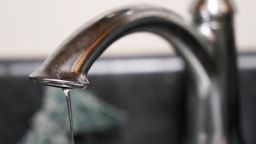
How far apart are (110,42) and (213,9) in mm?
154

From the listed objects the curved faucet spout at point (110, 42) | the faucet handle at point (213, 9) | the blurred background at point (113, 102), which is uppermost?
the faucet handle at point (213, 9)

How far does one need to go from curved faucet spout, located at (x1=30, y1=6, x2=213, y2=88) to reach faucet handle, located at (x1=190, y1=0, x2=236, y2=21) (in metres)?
0.03

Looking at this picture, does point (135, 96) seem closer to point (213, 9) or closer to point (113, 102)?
point (113, 102)

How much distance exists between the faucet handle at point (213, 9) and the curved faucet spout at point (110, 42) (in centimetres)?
3

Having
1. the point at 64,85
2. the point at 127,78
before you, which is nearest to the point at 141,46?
the point at 127,78

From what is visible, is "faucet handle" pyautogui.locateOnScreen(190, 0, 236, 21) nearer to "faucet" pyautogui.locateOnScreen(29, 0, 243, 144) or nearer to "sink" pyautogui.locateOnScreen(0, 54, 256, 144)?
"faucet" pyautogui.locateOnScreen(29, 0, 243, 144)

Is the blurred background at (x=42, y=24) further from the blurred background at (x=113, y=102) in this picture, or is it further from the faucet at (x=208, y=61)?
the faucet at (x=208, y=61)

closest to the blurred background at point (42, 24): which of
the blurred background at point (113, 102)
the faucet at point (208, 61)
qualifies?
the blurred background at point (113, 102)

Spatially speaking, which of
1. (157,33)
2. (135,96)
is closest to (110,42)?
(157,33)

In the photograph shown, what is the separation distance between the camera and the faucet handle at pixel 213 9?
438 millimetres

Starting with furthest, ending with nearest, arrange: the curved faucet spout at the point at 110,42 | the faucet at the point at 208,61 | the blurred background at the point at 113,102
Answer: the blurred background at the point at 113,102
the faucet at the point at 208,61
the curved faucet spout at the point at 110,42

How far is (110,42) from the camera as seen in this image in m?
0.32

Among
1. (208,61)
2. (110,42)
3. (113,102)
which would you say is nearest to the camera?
(110,42)

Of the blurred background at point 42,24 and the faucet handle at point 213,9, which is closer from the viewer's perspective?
the faucet handle at point 213,9
